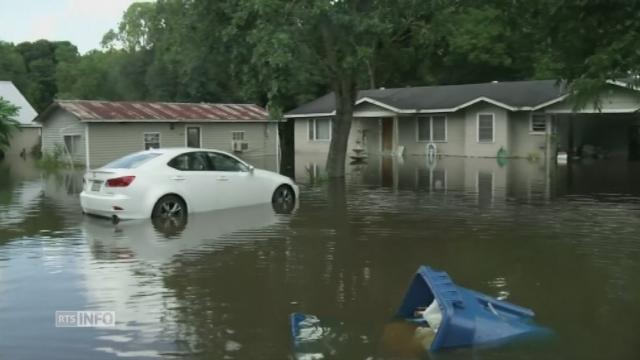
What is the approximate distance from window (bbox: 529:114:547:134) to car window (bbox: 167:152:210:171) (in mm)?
23930

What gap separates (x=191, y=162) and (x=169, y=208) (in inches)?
38.5

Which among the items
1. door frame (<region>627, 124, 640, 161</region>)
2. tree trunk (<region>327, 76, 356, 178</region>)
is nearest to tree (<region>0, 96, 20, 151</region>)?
tree trunk (<region>327, 76, 356, 178</region>)

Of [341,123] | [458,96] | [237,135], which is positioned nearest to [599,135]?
[458,96]

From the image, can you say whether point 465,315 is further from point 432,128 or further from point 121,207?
point 432,128

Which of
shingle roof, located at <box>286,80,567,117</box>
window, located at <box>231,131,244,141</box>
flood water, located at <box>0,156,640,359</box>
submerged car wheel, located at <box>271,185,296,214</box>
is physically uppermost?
shingle roof, located at <box>286,80,567,117</box>

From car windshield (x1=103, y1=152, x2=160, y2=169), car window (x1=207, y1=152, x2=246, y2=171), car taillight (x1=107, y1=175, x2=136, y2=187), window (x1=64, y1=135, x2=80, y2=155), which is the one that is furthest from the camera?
window (x1=64, y1=135, x2=80, y2=155)

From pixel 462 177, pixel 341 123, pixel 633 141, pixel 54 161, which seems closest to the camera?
pixel 341 123

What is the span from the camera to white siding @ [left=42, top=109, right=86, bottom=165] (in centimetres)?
3478

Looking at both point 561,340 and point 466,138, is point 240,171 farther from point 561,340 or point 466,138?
point 466,138

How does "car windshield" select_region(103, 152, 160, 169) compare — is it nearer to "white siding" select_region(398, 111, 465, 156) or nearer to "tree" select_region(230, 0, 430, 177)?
"tree" select_region(230, 0, 430, 177)

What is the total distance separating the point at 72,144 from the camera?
1406 inches

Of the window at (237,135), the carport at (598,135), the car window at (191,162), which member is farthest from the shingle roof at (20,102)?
the car window at (191,162)

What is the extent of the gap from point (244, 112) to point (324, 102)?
5246mm

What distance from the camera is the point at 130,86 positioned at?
64688 mm
